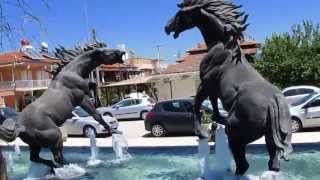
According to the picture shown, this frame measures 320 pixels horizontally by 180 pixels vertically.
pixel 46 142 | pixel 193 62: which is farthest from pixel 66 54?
pixel 193 62

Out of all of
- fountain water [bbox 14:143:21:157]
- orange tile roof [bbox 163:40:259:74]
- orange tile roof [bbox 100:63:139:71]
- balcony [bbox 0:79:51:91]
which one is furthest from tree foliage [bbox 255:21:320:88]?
orange tile roof [bbox 100:63:139:71]

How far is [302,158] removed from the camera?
11617 mm

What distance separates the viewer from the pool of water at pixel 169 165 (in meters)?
9.98

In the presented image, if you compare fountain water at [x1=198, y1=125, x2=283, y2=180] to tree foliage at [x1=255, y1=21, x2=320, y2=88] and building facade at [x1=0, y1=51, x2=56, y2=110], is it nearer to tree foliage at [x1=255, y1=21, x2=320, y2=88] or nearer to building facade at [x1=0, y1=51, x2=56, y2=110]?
tree foliage at [x1=255, y1=21, x2=320, y2=88]

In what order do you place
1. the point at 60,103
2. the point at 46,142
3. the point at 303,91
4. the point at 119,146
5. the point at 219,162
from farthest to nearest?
the point at 303,91 < the point at 119,146 < the point at 60,103 < the point at 46,142 < the point at 219,162

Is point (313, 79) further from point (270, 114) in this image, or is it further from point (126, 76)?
point (126, 76)

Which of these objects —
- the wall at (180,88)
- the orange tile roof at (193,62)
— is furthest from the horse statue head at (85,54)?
the wall at (180,88)

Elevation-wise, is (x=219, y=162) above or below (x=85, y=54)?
below

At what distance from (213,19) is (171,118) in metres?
13.9

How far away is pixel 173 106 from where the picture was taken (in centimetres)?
2180

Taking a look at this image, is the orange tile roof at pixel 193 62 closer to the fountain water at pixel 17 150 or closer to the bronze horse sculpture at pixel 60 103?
the fountain water at pixel 17 150

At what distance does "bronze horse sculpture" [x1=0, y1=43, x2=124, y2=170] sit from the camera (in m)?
10.4

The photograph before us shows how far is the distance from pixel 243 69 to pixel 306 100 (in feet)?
44.6

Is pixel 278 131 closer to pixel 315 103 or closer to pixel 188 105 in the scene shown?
pixel 315 103
